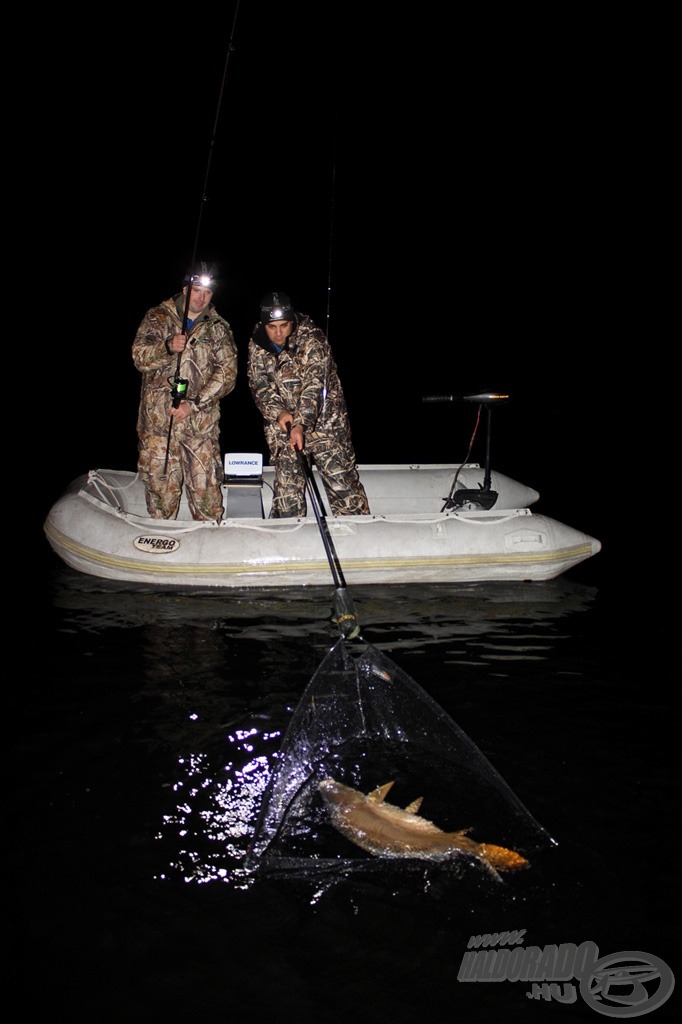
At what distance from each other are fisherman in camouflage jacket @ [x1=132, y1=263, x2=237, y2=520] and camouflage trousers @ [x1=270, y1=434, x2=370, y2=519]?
61 cm

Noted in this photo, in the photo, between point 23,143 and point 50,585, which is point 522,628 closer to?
point 50,585

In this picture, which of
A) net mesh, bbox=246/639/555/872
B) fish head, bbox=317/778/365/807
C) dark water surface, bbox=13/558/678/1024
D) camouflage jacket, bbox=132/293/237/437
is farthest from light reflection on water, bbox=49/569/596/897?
camouflage jacket, bbox=132/293/237/437

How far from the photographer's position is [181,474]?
7230 millimetres

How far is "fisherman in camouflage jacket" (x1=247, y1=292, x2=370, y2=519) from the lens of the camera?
→ 6723mm

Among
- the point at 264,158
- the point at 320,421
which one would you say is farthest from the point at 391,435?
the point at 264,158

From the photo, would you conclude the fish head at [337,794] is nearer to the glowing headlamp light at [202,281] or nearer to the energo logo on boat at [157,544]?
the energo logo on boat at [157,544]

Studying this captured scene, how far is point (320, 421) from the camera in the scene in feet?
23.7

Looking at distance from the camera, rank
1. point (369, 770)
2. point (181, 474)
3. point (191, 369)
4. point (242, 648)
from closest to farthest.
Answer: point (369, 770) < point (242, 648) < point (191, 369) < point (181, 474)

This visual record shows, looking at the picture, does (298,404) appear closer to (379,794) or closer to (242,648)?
(242,648)

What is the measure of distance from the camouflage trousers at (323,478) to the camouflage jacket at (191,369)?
0.80 metres

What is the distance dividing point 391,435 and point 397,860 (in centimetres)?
2043

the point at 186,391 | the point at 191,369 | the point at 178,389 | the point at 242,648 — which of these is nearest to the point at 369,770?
the point at 242,648

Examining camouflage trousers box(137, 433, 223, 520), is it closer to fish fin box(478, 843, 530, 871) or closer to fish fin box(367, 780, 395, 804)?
fish fin box(367, 780, 395, 804)

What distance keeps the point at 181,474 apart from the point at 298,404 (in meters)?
1.33
